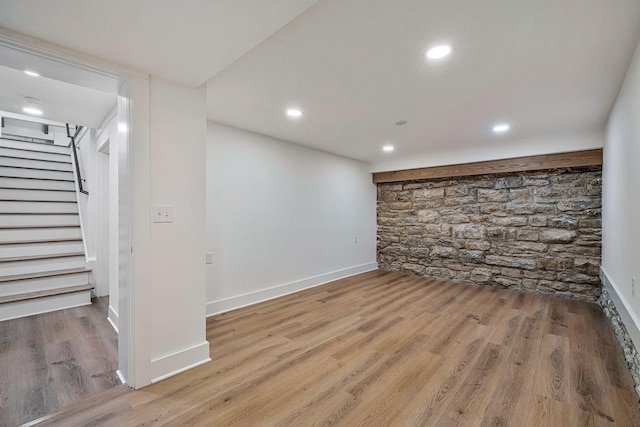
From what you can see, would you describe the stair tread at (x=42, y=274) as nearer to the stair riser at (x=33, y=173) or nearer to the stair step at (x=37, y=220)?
the stair step at (x=37, y=220)

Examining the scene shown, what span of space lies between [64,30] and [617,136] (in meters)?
4.22

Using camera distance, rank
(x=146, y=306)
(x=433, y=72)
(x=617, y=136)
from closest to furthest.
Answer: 1. (x=146, y=306)
2. (x=433, y=72)
3. (x=617, y=136)

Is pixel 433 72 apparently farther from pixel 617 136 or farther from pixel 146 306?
pixel 146 306

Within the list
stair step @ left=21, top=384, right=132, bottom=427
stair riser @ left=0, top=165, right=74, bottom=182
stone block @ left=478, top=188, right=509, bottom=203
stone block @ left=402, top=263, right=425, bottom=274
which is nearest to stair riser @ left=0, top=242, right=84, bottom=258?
stair riser @ left=0, top=165, right=74, bottom=182

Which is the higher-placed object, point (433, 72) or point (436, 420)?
point (433, 72)

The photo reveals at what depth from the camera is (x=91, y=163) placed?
400cm

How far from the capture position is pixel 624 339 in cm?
220

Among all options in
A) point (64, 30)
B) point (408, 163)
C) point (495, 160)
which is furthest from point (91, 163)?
point (495, 160)

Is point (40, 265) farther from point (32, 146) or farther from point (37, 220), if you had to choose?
point (32, 146)

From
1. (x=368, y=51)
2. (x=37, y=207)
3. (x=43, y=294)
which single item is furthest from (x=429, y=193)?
(x=37, y=207)

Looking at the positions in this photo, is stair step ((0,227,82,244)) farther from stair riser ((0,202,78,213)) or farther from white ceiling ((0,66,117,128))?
white ceiling ((0,66,117,128))

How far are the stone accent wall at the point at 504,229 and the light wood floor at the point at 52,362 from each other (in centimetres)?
463

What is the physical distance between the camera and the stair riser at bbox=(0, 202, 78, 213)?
3.90 meters

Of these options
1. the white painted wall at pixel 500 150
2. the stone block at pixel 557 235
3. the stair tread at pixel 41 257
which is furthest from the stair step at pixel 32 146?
the stone block at pixel 557 235
